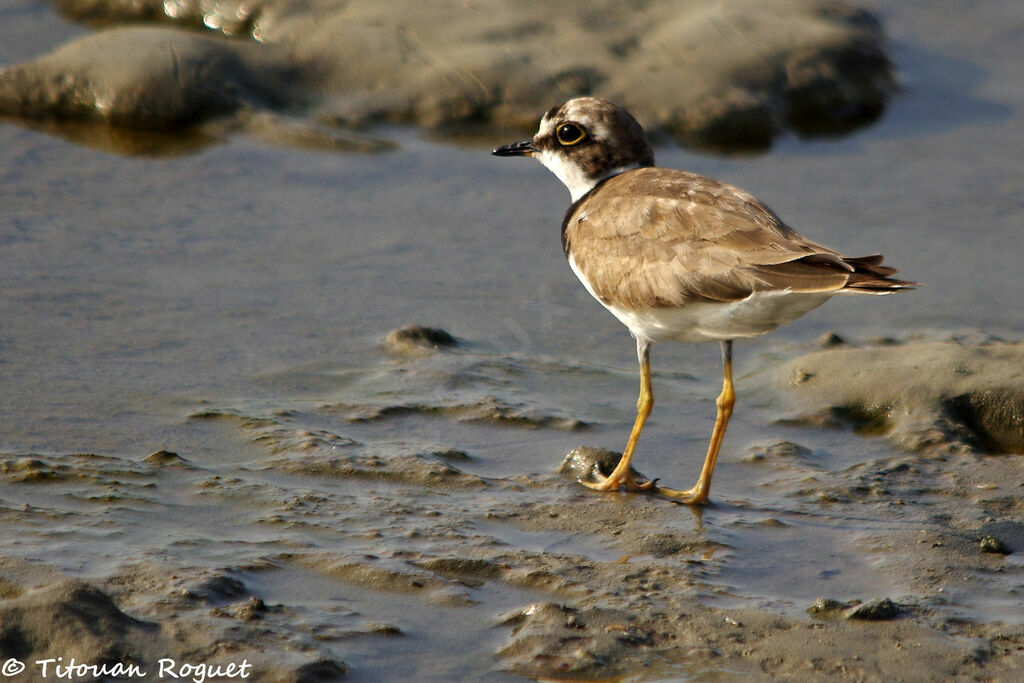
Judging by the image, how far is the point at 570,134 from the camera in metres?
6.66

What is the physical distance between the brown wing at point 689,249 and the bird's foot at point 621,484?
2.60 ft

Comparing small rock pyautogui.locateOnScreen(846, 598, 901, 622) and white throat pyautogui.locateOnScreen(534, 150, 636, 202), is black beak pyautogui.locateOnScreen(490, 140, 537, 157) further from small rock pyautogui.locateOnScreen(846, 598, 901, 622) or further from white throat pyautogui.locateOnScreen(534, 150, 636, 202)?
small rock pyautogui.locateOnScreen(846, 598, 901, 622)

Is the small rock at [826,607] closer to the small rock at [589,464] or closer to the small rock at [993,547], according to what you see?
the small rock at [993,547]

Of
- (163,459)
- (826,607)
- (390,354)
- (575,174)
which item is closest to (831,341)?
(575,174)

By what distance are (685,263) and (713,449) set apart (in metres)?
0.95

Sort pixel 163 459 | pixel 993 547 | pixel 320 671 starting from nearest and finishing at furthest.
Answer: pixel 320 671 < pixel 993 547 < pixel 163 459

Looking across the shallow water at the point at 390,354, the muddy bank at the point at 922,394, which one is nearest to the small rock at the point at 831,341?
the shallow water at the point at 390,354

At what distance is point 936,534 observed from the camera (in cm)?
529

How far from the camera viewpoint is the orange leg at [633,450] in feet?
18.8

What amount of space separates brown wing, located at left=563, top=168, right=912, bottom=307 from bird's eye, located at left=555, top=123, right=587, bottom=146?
480 mm

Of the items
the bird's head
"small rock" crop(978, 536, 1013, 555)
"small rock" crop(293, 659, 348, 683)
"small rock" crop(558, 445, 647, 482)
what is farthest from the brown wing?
"small rock" crop(293, 659, 348, 683)

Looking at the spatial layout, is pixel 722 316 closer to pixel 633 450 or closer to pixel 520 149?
pixel 633 450

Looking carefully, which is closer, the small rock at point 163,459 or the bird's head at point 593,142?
the small rock at point 163,459

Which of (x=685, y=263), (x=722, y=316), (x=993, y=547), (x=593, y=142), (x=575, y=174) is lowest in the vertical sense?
(x=993, y=547)
